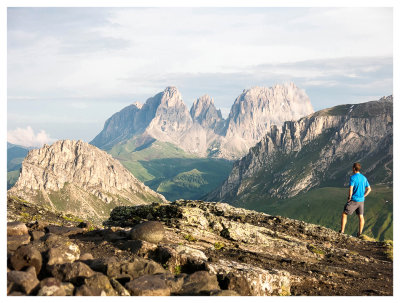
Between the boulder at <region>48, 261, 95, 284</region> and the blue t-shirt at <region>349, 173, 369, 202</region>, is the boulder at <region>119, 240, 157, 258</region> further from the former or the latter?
the blue t-shirt at <region>349, 173, 369, 202</region>

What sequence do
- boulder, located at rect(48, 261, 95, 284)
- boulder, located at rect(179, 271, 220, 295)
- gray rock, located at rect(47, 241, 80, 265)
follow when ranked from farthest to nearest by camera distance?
gray rock, located at rect(47, 241, 80, 265)
boulder, located at rect(179, 271, 220, 295)
boulder, located at rect(48, 261, 95, 284)

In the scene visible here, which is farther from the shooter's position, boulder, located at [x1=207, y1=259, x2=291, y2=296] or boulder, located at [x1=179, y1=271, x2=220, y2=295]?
boulder, located at [x1=207, y1=259, x2=291, y2=296]

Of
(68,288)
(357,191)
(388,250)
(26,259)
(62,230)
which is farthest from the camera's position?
(388,250)

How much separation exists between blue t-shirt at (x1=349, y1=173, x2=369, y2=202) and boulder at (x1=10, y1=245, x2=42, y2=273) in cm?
2468

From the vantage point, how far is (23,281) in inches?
637

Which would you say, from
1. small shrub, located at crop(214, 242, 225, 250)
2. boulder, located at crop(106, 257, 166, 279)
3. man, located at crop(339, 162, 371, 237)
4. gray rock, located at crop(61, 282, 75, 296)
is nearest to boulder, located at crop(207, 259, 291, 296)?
boulder, located at crop(106, 257, 166, 279)

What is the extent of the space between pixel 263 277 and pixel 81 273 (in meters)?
10.1

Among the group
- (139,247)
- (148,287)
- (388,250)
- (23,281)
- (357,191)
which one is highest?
(357,191)

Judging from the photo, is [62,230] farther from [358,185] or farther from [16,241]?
[358,185]

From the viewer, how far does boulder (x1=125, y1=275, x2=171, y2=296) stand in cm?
1742

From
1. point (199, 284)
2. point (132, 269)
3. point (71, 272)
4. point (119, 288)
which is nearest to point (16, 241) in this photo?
point (71, 272)

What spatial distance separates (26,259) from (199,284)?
8.53m

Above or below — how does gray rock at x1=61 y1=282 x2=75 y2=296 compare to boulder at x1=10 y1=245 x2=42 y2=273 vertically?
below

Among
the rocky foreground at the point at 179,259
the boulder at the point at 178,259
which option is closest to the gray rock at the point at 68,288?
the rocky foreground at the point at 179,259
